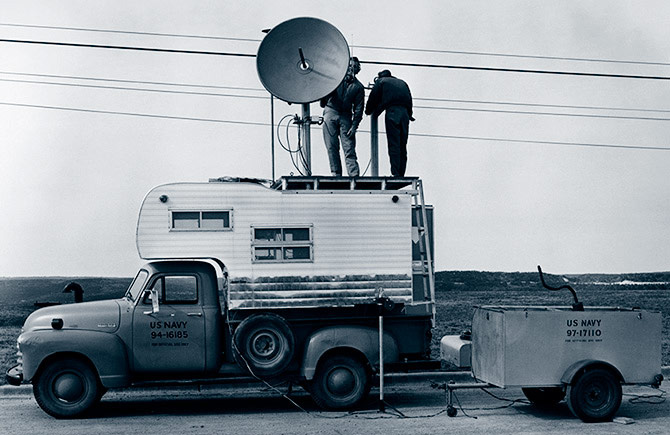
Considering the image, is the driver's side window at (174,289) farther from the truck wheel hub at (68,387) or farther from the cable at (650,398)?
the cable at (650,398)

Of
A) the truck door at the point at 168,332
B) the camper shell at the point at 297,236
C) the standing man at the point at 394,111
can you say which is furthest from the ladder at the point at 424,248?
the truck door at the point at 168,332

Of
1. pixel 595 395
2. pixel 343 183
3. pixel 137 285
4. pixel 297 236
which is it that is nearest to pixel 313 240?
pixel 297 236

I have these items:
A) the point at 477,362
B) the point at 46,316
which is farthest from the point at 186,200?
the point at 477,362

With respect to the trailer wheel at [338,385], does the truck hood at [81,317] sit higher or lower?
higher

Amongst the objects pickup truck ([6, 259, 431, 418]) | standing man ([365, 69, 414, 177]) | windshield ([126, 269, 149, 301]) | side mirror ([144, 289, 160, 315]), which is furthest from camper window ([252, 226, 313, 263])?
standing man ([365, 69, 414, 177])

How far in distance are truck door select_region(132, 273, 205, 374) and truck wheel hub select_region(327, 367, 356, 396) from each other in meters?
1.68

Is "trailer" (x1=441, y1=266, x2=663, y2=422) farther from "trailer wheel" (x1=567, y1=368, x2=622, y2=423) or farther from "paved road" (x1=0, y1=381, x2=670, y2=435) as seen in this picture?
"paved road" (x1=0, y1=381, x2=670, y2=435)

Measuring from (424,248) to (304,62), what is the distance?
319 cm

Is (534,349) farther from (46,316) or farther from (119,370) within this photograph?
(46,316)

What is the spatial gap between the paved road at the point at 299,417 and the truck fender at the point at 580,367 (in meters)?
0.54

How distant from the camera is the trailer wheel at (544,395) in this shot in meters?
11.2

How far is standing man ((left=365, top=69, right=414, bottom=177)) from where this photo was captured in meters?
12.7

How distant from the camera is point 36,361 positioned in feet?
34.4

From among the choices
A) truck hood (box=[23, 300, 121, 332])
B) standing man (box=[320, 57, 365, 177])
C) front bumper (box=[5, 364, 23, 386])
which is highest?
standing man (box=[320, 57, 365, 177])
